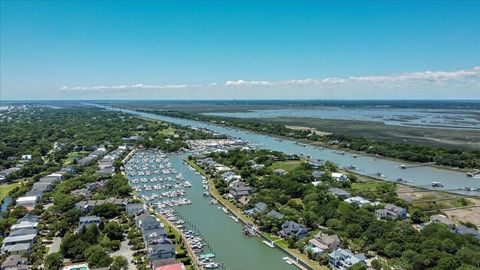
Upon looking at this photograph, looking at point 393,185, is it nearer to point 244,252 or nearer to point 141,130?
point 244,252

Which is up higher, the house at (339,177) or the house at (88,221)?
the house at (339,177)

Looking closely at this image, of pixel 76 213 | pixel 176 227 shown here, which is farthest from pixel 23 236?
pixel 176 227

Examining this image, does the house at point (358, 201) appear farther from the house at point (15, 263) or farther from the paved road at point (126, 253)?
the house at point (15, 263)

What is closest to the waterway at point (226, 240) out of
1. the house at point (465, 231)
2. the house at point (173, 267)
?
the house at point (173, 267)

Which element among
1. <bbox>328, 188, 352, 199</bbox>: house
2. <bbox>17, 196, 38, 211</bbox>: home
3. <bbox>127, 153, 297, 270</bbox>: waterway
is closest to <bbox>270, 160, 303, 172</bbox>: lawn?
<bbox>328, 188, 352, 199</bbox>: house

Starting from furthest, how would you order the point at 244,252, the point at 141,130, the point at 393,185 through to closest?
the point at 141,130 → the point at 393,185 → the point at 244,252

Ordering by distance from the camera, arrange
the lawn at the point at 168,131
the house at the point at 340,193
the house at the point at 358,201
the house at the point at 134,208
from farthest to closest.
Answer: the lawn at the point at 168,131 < the house at the point at 340,193 < the house at the point at 358,201 < the house at the point at 134,208
